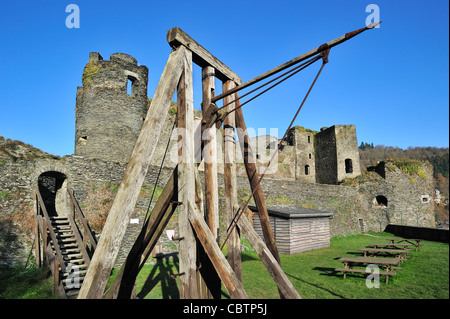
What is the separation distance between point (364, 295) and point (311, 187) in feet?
49.9

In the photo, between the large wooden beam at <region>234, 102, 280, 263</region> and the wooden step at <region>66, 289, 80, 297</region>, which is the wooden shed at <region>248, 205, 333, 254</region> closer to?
the wooden step at <region>66, 289, 80, 297</region>

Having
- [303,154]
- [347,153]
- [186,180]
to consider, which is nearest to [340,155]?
[347,153]

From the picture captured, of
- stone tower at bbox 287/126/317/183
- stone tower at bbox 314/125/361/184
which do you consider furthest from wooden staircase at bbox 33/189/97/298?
stone tower at bbox 287/126/317/183

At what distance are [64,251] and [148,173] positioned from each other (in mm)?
5673

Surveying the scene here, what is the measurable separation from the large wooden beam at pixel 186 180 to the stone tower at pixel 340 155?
2893cm

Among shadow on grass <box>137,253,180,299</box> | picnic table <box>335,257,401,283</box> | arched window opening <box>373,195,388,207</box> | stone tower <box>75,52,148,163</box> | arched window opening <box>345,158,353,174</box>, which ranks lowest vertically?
shadow on grass <box>137,253,180,299</box>

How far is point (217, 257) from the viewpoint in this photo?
2.80 metres

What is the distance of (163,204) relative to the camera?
3.32 meters

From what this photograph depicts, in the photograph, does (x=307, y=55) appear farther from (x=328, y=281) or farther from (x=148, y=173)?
(x=148, y=173)

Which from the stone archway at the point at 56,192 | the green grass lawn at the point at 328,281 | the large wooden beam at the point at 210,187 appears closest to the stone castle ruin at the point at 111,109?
the stone archway at the point at 56,192

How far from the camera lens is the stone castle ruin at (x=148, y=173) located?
1046 centimetres

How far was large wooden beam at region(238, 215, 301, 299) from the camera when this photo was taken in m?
3.10

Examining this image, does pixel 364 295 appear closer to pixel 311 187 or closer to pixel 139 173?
pixel 139 173

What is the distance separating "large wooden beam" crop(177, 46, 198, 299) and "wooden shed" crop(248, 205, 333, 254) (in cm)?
1161
